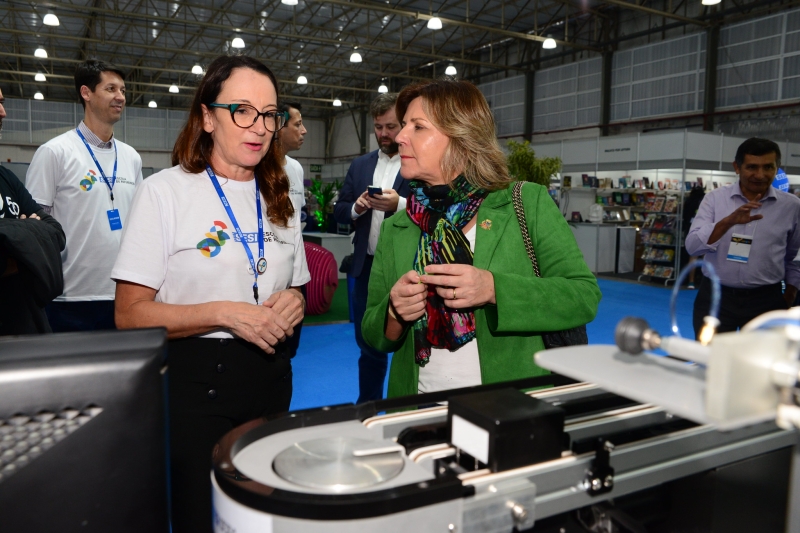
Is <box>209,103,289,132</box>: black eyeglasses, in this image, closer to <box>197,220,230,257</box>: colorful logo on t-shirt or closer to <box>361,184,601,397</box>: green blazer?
<box>197,220,230,257</box>: colorful logo on t-shirt

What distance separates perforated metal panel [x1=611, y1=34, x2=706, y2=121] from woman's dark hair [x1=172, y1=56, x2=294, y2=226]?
47.4 ft

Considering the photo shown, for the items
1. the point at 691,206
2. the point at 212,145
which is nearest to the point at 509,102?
the point at 691,206

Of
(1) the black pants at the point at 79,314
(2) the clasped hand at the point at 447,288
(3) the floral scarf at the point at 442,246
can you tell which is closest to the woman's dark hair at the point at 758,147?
(3) the floral scarf at the point at 442,246

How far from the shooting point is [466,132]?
1.63m

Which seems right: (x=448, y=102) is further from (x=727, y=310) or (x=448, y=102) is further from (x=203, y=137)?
(x=727, y=310)

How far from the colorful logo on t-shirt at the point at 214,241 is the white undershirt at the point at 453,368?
0.61 meters

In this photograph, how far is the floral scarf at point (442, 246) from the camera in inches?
60.8

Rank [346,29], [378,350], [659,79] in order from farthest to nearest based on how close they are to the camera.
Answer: [346,29], [659,79], [378,350]

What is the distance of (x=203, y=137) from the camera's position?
162 centimetres

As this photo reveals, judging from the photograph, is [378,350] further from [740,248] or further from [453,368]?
[740,248]

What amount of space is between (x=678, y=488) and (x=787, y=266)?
295 cm

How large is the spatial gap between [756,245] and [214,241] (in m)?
2.87

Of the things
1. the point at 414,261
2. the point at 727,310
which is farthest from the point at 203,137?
the point at 727,310

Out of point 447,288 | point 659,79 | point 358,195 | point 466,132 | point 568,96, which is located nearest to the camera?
point 447,288
